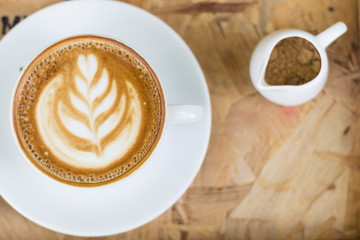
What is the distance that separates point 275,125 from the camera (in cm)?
117

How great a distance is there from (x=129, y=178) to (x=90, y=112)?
189mm

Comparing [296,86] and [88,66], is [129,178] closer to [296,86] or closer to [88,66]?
[88,66]

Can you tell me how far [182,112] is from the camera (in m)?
0.89

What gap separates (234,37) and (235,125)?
0.26 metres

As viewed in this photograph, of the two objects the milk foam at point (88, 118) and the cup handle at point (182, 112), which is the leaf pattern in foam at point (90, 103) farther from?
the cup handle at point (182, 112)

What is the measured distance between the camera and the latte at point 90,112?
3.05 ft

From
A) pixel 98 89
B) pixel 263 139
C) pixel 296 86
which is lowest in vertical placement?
pixel 263 139

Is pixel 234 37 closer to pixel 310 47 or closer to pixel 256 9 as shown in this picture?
pixel 256 9

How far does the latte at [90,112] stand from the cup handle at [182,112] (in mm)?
38

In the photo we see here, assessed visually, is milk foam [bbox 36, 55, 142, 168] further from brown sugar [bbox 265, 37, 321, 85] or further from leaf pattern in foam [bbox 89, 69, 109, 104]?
brown sugar [bbox 265, 37, 321, 85]

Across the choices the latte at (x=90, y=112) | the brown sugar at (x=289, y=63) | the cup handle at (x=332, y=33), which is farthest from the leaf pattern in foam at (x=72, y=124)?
the cup handle at (x=332, y=33)

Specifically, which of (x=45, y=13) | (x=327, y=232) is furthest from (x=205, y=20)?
(x=327, y=232)

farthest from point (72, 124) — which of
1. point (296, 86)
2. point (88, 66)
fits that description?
point (296, 86)

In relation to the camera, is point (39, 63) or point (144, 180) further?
point (144, 180)
